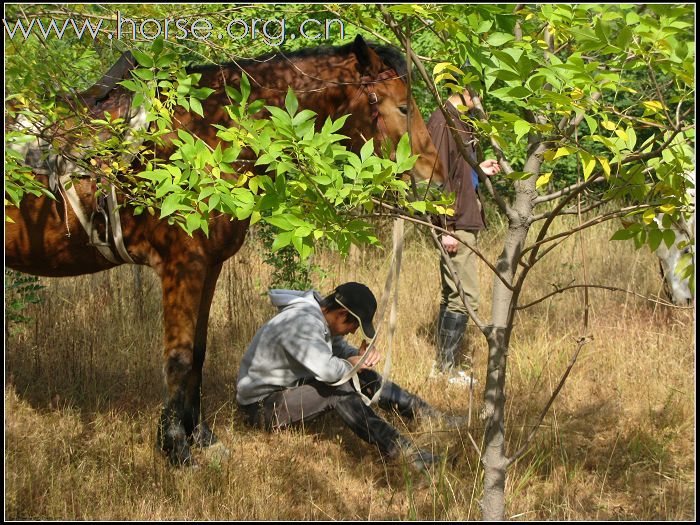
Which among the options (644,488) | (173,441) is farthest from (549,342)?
(173,441)

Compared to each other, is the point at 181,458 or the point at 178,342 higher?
the point at 178,342

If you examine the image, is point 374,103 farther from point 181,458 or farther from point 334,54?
point 181,458

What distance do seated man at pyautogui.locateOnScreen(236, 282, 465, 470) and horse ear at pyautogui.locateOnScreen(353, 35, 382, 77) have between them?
3.91 ft

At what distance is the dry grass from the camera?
12.2ft

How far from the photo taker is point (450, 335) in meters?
5.77

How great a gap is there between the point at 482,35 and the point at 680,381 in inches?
142

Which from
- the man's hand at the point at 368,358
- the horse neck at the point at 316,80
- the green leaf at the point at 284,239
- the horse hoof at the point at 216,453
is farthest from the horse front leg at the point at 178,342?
the green leaf at the point at 284,239

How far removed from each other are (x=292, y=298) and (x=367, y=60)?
1.42 meters

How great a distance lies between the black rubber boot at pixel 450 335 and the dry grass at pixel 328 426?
159mm

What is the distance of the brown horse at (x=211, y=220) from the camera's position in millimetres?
4129

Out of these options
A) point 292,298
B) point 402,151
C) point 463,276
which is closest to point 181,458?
point 292,298

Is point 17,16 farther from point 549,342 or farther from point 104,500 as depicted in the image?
point 549,342

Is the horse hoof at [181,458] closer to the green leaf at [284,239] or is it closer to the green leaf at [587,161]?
the green leaf at [284,239]

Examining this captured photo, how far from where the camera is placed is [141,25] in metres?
3.41
